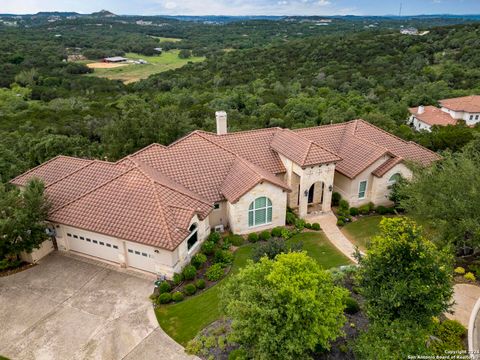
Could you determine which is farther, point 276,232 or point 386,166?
point 386,166

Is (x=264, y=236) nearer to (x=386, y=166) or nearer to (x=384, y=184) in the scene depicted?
(x=384, y=184)

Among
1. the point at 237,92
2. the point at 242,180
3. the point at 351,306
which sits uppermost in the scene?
the point at 242,180

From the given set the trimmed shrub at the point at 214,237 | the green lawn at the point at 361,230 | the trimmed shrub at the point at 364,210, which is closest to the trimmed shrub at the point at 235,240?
the trimmed shrub at the point at 214,237

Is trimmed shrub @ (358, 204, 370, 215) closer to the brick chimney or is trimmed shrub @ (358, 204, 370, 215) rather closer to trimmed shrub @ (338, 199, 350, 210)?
trimmed shrub @ (338, 199, 350, 210)

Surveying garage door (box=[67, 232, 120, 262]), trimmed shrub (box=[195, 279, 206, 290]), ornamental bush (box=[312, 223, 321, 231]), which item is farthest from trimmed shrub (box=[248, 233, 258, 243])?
garage door (box=[67, 232, 120, 262])

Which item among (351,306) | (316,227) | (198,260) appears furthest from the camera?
(316,227)

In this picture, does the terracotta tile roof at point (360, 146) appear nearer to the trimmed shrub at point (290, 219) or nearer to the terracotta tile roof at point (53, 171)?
the trimmed shrub at point (290, 219)

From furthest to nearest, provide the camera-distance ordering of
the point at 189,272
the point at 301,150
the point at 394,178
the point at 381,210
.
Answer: the point at 394,178 < the point at 381,210 < the point at 301,150 < the point at 189,272

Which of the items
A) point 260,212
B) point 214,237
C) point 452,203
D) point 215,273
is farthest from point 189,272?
point 452,203
